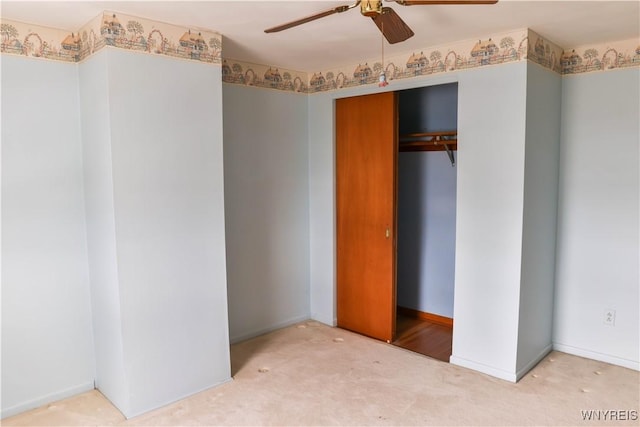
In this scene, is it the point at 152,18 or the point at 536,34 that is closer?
the point at 152,18

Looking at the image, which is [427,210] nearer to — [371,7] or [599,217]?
[599,217]

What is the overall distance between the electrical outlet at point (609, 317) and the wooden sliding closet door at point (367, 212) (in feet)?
5.03

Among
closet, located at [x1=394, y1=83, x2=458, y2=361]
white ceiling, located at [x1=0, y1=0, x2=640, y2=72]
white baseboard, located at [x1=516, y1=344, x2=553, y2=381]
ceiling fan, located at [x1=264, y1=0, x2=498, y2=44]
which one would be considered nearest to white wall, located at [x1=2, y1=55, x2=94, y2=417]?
white ceiling, located at [x1=0, y1=0, x2=640, y2=72]

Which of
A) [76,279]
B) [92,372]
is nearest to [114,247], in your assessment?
[76,279]

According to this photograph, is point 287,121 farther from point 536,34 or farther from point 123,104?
point 536,34

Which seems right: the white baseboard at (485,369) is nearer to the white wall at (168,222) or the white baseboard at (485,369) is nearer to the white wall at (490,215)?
the white wall at (490,215)

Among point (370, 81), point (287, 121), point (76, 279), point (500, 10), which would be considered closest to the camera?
point (500, 10)

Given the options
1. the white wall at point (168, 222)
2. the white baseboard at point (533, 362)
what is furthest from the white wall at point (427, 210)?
the white wall at point (168, 222)

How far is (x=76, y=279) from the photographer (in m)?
3.01

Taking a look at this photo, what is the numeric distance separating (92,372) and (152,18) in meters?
2.23

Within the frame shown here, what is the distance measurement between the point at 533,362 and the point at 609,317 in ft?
2.12

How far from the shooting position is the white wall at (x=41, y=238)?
2742 millimetres

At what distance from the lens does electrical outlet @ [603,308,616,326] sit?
345 cm

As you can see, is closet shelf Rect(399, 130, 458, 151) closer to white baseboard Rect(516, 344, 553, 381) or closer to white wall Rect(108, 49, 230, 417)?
white baseboard Rect(516, 344, 553, 381)
